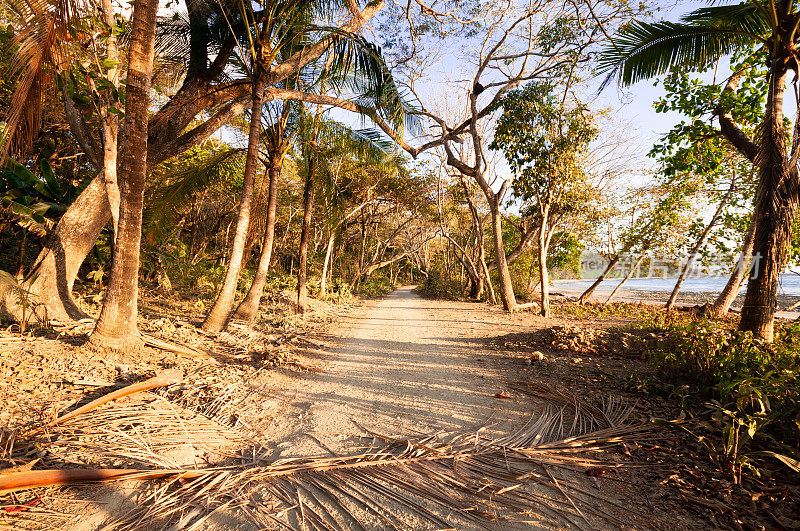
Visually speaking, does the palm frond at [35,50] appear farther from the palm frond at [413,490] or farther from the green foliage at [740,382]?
the green foliage at [740,382]

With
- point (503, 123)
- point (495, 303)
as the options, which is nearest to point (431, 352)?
point (503, 123)

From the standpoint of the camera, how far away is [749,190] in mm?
9414

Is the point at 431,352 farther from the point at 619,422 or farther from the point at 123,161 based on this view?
the point at 123,161

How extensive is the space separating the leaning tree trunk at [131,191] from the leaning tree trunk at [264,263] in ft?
9.78

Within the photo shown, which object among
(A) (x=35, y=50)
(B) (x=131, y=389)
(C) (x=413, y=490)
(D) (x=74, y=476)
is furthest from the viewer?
(B) (x=131, y=389)

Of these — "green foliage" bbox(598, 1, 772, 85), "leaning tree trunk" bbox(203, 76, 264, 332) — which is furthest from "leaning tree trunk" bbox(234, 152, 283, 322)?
"green foliage" bbox(598, 1, 772, 85)

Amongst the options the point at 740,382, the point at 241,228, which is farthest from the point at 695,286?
the point at 241,228

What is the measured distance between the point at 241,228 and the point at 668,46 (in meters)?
7.35

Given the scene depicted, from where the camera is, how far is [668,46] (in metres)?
4.97

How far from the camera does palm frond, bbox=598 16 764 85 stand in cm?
471

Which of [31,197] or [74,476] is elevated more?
[31,197]

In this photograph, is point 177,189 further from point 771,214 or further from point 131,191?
point 771,214

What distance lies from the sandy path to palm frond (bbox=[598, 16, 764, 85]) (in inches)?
202

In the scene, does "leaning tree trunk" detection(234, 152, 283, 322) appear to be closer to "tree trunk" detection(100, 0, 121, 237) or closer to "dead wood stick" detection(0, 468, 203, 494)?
"tree trunk" detection(100, 0, 121, 237)
